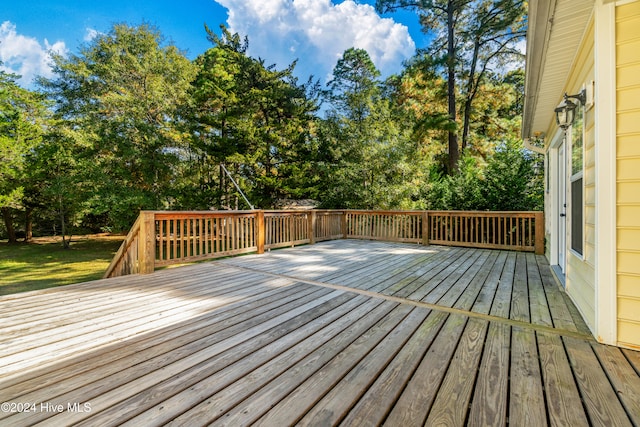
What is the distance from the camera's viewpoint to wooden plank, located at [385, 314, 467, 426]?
1.16m

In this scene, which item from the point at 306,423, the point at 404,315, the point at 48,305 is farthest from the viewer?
the point at 48,305

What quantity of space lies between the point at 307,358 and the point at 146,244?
297cm

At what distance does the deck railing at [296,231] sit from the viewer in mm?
3771

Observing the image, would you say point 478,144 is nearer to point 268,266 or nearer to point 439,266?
point 439,266

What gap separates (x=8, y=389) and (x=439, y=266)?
4295 millimetres

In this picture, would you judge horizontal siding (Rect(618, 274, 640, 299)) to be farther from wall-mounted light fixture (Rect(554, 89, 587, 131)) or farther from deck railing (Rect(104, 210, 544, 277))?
deck railing (Rect(104, 210, 544, 277))

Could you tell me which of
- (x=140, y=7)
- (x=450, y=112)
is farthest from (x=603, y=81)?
(x=140, y=7)

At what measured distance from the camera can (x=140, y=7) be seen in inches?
472

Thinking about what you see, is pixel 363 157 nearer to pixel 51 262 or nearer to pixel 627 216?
pixel 627 216

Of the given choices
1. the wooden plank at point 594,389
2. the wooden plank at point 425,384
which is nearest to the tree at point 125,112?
the wooden plank at point 425,384

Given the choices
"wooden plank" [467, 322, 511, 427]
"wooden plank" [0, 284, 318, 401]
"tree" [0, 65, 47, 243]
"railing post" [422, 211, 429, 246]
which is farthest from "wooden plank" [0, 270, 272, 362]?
"tree" [0, 65, 47, 243]

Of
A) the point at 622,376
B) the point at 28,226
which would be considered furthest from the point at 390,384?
the point at 28,226

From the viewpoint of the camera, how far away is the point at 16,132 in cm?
1123

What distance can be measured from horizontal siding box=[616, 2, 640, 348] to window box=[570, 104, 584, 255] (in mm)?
707
